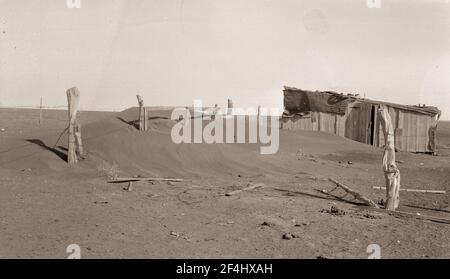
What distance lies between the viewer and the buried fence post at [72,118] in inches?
565

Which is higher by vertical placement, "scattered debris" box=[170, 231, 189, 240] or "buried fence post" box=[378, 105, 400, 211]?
"buried fence post" box=[378, 105, 400, 211]

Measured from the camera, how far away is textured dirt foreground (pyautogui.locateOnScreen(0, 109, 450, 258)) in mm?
7711

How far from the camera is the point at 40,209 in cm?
980

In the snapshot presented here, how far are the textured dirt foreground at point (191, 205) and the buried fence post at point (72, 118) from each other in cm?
38

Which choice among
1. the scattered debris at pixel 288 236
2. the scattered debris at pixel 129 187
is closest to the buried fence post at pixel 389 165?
the scattered debris at pixel 288 236

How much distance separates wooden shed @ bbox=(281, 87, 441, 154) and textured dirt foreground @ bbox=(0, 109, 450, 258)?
7262mm

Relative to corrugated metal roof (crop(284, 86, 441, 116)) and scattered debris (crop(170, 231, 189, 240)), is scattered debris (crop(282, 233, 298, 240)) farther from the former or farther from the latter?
corrugated metal roof (crop(284, 86, 441, 116))

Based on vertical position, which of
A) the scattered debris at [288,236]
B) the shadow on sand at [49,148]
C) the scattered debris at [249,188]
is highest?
the shadow on sand at [49,148]

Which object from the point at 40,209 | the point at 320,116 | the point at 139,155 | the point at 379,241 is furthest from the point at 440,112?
the point at 40,209

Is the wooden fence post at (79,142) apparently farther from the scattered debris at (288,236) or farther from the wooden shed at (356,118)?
the wooden shed at (356,118)

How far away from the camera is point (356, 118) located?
2795 centimetres

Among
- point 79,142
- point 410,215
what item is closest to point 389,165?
point 410,215

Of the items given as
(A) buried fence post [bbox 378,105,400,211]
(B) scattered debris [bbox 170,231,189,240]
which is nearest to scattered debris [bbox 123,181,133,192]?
(B) scattered debris [bbox 170,231,189,240]

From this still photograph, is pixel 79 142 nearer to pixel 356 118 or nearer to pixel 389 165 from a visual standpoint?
pixel 389 165
